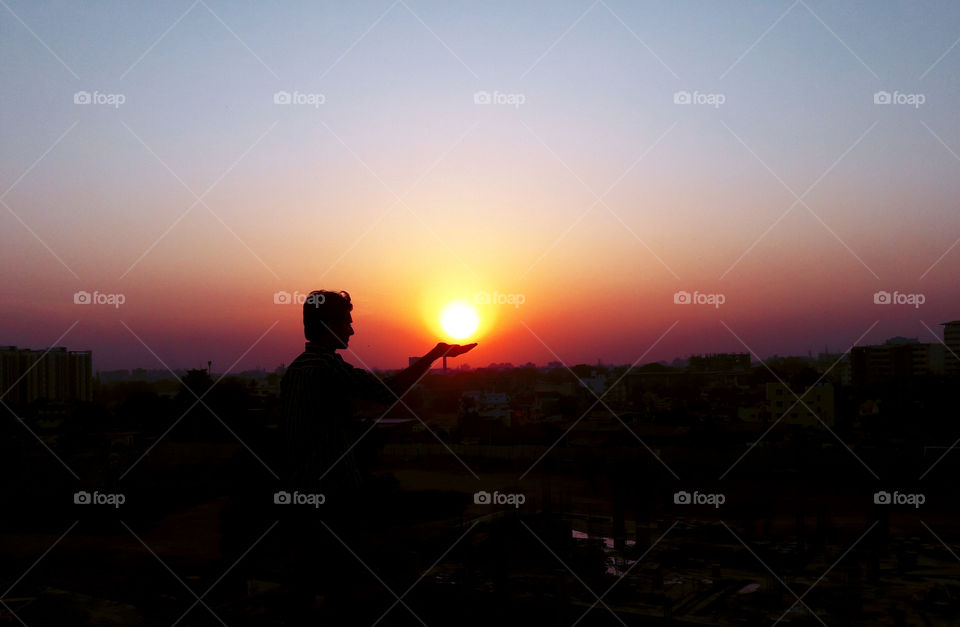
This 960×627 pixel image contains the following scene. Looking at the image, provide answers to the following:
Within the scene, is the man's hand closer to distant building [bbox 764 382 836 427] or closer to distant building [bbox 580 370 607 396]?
distant building [bbox 764 382 836 427]

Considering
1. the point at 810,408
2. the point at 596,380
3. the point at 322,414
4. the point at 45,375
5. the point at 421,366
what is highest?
the point at 596,380

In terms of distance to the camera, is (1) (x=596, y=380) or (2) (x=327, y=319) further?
(1) (x=596, y=380)

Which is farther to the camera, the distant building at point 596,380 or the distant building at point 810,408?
the distant building at point 596,380

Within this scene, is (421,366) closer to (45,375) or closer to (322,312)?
(322,312)

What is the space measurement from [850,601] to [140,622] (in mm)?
9541

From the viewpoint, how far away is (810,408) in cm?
3297

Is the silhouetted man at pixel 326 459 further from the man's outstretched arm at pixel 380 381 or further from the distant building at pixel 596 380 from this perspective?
the distant building at pixel 596 380

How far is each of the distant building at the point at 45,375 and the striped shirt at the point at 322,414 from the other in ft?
130

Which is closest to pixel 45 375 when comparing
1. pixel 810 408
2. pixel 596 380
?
pixel 810 408

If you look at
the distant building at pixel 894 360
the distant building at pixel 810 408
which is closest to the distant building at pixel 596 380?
the distant building at pixel 894 360

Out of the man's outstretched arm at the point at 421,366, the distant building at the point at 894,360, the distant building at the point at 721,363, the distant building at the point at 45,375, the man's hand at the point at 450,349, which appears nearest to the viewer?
the man's outstretched arm at the point at 421,366

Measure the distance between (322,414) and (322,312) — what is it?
0.27 m

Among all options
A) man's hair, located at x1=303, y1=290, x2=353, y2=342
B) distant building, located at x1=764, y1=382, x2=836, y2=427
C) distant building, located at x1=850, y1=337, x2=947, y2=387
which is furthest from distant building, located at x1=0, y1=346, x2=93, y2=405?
distant building, located at x1=850, y1=337, x2=947, y2=387

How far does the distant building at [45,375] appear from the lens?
3709 cm
